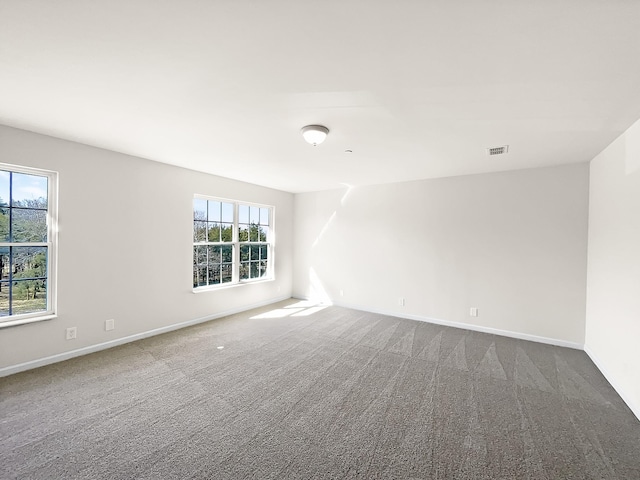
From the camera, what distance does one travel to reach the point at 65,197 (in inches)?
118

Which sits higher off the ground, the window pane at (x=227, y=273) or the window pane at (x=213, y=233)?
the window pane at (x=213, y=233)

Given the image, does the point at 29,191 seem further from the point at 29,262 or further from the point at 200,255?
the point at 200,255

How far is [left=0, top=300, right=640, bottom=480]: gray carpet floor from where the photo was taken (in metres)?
1.69

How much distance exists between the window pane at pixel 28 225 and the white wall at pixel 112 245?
0.57ft

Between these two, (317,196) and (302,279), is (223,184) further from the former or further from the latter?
(302,279)

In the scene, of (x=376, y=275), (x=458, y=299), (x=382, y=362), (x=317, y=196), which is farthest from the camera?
(x=317, y=196)

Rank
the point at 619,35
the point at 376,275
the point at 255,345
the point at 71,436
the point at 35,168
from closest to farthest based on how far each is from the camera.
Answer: the point at 619,35 < the point at 71,436 < the point at 35,168 < the point at 255,345 < the point at 376,275

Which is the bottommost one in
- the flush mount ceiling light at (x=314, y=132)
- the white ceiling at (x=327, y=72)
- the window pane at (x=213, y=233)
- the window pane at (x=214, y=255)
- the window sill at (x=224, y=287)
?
the window sill at (x=224, y=287)

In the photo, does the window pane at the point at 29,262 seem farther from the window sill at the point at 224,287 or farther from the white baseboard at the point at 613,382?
the white baseboard at the point at 613,382

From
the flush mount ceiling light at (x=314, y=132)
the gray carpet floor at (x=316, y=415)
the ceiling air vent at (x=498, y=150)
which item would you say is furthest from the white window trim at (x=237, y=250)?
the ceiling air vent at (x=498, y=150)

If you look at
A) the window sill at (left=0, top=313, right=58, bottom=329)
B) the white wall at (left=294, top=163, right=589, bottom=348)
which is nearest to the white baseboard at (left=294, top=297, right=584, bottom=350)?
the white wall at (left=294, top=163, right=589, bottom=348)

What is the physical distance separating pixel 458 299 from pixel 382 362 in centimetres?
201

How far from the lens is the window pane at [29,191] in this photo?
2.79 metres

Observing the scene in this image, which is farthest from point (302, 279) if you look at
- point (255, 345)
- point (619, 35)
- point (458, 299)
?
point (619, 35)
